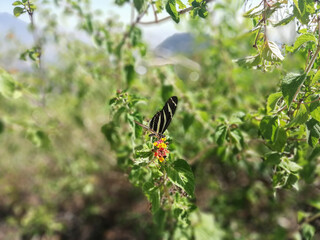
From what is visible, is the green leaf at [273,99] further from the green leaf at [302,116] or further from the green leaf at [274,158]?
the green leaf at [274,158]

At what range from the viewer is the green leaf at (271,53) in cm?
79

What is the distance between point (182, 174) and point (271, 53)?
0.46 metres

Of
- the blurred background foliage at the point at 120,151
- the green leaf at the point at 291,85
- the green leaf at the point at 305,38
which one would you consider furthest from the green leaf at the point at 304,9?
the blurred background foliage at the point at 120,151

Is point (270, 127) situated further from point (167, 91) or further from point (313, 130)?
point (167, 91)

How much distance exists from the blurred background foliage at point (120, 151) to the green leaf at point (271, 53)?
2.14ft

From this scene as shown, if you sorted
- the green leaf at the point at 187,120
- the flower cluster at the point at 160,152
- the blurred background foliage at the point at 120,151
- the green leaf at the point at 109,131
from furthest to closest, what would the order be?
the blurred background foliage at the point at 120,151, the green leaf at the point at 187,120, the green leaf at the point at 109,131, the flower cluster at the point at 160,152

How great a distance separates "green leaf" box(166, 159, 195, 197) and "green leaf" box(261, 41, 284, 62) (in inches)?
16.5

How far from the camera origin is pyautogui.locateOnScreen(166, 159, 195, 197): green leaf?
2.34 feet

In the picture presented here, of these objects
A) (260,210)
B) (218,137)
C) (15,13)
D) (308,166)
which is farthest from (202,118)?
(260,210)

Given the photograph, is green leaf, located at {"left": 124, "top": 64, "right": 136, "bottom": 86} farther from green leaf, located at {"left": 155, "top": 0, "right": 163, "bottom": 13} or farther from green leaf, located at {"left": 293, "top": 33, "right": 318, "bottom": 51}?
green leaf, located at {"left": 293, "top": 33, "right": 318, "bottom": 51}

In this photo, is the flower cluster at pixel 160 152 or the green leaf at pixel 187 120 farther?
the green leaf at pixel 187 120

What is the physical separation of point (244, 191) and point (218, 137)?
1.92 meters

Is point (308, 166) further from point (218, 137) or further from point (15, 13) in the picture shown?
point (15, 13)

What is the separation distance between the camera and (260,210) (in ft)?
9.69
